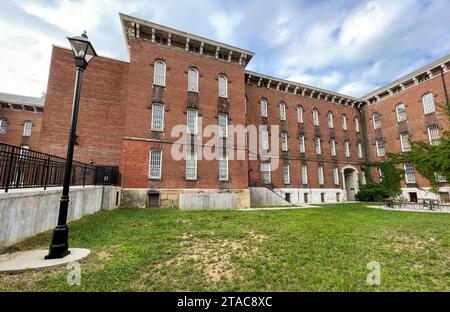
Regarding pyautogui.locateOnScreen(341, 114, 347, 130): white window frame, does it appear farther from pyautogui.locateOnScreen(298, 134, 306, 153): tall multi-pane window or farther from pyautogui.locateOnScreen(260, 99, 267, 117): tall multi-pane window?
pyautogui.locateOnScreen(260, 99, 267, 117): tall multi-pane window

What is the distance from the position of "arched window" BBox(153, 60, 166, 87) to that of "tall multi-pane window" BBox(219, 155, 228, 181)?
8.08 meters

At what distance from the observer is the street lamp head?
18.5 ft

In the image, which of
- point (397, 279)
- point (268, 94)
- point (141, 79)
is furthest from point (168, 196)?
point (268, 94)

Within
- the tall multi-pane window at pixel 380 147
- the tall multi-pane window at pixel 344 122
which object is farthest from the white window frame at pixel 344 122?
the tall multi-pane window at pixel 380 147

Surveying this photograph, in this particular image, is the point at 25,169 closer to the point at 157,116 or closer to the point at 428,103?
the point at 157,116

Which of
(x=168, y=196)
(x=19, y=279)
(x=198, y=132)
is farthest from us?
(x=198, y=132)

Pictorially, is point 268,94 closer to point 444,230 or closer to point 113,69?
point 113,69

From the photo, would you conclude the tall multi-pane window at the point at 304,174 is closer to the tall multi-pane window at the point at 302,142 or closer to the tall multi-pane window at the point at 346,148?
the tall multi-pane window at the point at 302,142

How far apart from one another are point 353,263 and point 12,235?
8.31 metres

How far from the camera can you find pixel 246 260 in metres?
4.97

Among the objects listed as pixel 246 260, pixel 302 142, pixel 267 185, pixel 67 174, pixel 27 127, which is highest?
pixel 27 127

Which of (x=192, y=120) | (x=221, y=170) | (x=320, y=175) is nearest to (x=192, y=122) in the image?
(x=192, y=120)

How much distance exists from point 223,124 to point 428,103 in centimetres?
2412
